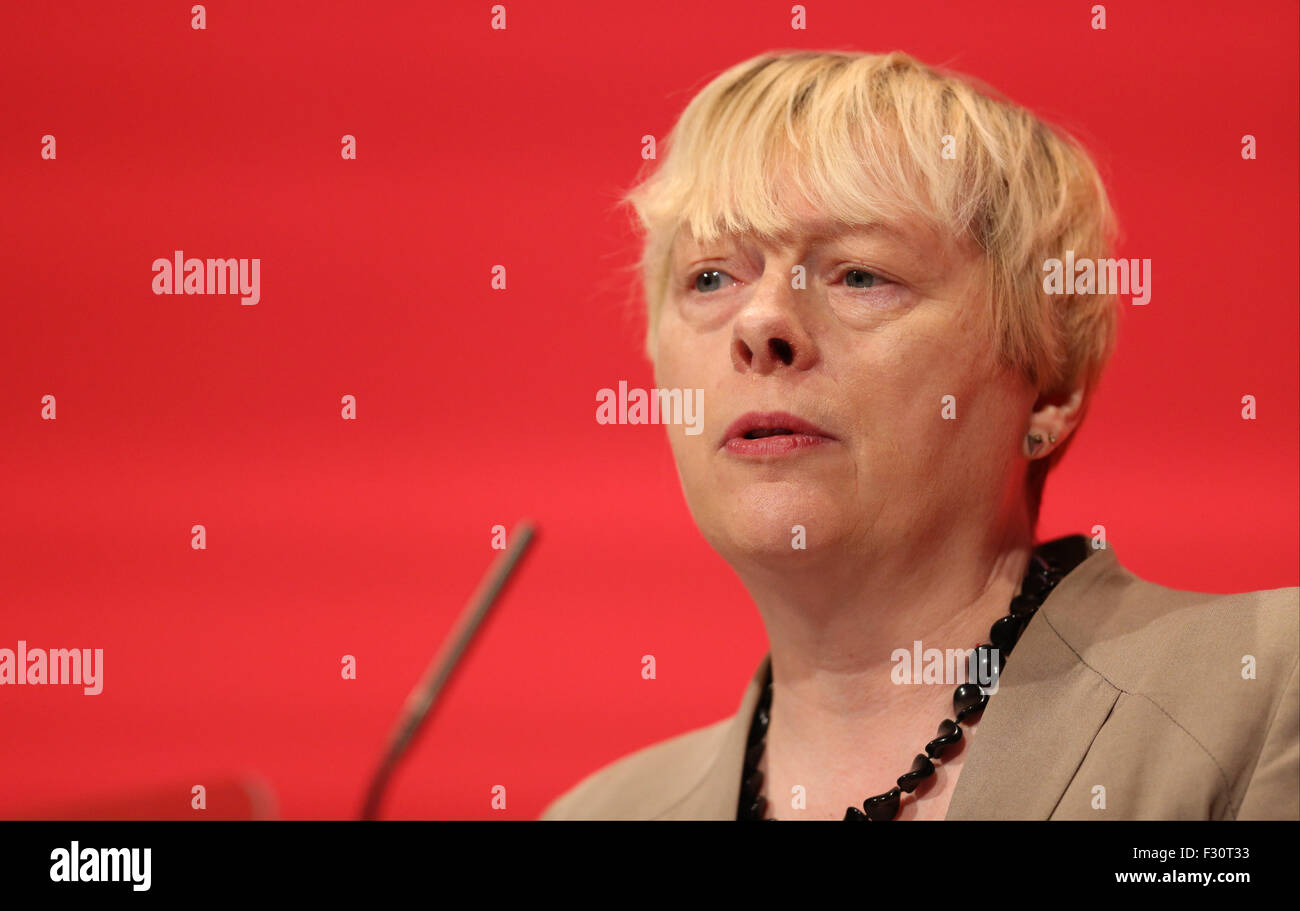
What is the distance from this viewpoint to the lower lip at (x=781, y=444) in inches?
51.6

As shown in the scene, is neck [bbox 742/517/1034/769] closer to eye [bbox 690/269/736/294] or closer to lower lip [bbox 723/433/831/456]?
lower lip [bbox 723/433/831/456]

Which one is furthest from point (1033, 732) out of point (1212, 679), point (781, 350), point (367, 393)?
point (367, 393)

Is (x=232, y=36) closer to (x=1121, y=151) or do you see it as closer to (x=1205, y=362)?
(x=1121, y=151)

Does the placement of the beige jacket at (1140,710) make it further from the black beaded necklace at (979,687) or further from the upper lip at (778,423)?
the upper lip at (778,423)

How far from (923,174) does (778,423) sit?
0.95 feet

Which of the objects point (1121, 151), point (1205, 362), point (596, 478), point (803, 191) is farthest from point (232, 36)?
point (1205, 362)

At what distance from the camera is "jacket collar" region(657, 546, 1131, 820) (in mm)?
1214

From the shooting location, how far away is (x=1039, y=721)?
4.10 feet

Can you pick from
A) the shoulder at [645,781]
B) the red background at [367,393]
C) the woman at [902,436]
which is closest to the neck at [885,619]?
the woman at [902,436]

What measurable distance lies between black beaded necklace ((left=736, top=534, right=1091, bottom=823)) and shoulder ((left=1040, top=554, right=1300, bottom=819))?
43 mm

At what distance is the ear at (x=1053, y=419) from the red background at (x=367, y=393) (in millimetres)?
345

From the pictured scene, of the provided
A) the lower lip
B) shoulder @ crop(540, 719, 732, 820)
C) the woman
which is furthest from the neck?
shoulder @ crop(540, 719, 732, 820)

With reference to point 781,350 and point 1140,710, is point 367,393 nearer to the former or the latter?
point 781,350

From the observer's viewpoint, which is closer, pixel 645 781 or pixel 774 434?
pixel 774 434
